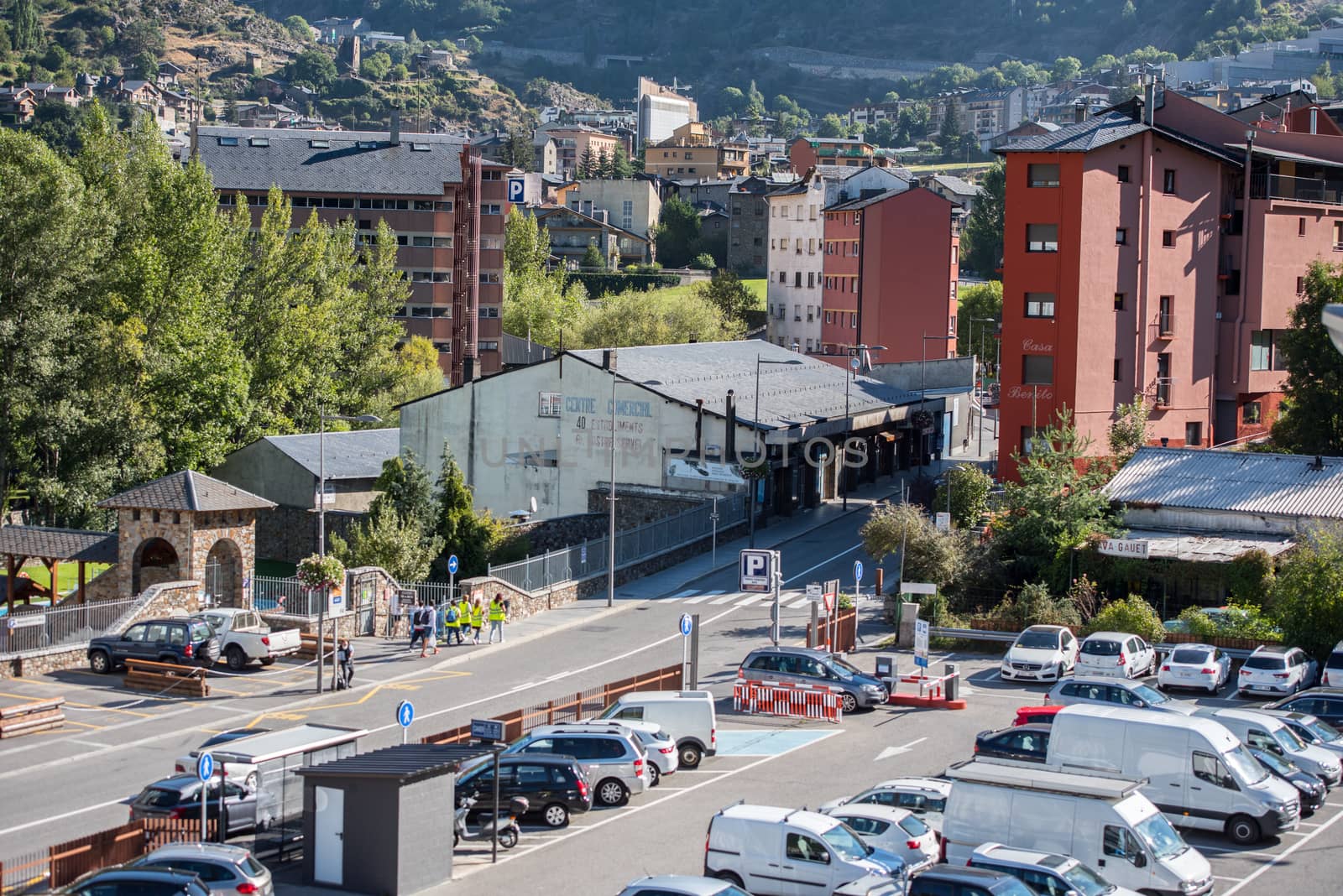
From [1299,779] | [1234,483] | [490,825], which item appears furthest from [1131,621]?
[490,825]

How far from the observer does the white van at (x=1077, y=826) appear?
68.9 ft

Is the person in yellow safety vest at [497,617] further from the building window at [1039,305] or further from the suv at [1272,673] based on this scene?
the building window at [1039,305]

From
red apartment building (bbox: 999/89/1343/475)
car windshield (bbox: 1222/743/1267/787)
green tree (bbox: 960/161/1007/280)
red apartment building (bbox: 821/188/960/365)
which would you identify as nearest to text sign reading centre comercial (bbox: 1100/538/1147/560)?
red apartment building (bbox: 999/89/1343/475)

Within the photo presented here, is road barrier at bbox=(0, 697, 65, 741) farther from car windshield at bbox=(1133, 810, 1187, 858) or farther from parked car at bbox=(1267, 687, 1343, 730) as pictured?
parked car at bbox=(1267, 687, 1343, 730)

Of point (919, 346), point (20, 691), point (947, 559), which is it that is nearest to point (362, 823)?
point (20, 691)

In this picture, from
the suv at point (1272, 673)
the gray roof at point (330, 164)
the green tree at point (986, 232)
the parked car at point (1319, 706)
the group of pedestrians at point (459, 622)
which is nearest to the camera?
the parked car at point (1319, 706)

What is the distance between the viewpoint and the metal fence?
37.9 metres

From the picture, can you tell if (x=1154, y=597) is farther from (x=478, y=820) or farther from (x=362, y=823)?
(x=362, y=823)

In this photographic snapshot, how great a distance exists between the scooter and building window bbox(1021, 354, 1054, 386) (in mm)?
42977

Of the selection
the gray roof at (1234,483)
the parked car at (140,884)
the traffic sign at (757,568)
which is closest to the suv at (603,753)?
the parked car at (140,884)

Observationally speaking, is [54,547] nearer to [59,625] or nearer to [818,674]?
[59,625]

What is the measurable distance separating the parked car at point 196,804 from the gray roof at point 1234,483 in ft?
109

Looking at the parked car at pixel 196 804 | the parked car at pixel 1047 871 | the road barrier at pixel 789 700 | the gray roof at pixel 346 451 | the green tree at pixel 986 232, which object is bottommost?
the road barrier at pixel 789 700

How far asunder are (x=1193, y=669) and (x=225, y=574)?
90.1ft
